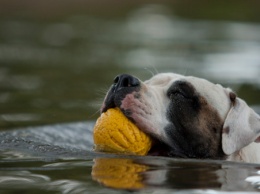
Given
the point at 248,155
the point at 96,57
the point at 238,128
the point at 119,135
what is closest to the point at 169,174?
the point at 119,135

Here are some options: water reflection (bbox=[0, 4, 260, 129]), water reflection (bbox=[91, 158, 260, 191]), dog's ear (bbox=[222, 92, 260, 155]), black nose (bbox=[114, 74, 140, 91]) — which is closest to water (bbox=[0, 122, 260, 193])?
water reflection (bbox=[91, 158, 260, 191])

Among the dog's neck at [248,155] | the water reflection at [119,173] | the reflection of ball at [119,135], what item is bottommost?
the dog's neck at [248,155]

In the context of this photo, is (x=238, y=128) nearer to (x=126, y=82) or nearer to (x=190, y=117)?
(x=190, y=117)

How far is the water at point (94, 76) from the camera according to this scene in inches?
248

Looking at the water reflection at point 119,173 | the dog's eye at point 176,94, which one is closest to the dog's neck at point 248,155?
the dog's eye at point 176,94

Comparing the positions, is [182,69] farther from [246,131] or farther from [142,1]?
[142,1]

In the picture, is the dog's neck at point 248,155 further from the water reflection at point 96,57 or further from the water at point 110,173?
the water reflection at point 96,57

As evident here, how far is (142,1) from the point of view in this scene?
92.8ft

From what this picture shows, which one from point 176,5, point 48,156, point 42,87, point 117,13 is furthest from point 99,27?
point 48,156

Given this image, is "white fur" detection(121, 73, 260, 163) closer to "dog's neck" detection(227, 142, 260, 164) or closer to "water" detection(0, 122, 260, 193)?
"dog's neck" detection(227, 142, 260, 164)

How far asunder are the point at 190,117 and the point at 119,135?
0.65 metres

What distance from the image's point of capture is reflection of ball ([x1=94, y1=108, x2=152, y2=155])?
6930mm

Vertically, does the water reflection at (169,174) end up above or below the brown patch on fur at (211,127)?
below

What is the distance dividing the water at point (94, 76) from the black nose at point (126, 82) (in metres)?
0.59
